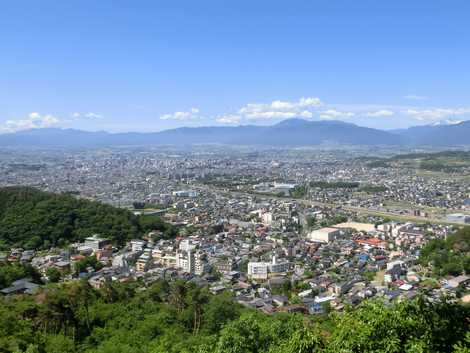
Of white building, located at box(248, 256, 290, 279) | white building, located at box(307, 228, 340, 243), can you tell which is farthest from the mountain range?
white building, located at box(248, 256, 290, 279)

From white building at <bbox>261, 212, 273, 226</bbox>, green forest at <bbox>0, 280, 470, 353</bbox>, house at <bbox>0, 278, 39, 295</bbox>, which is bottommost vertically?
white building at <bbox>261, 212, 273, 226</bbox>

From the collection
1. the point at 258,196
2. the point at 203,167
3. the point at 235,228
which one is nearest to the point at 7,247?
the point at 235,228

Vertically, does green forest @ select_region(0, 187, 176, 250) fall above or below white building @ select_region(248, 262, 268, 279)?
above

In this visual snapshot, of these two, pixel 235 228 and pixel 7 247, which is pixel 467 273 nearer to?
pixel 235 228

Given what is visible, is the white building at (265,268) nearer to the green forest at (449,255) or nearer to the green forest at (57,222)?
the green forest at (449,255)

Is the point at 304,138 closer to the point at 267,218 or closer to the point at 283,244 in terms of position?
the point at 267,218

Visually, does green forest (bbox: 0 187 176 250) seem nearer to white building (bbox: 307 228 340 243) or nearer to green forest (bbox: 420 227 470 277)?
white building (bbox: 307 228 340 243)

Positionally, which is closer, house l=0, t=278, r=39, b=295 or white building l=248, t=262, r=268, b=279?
house l=0, t=278, r=39, b=295
